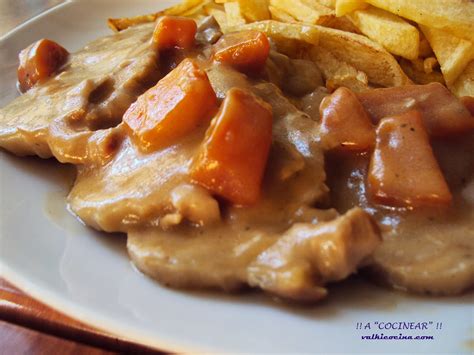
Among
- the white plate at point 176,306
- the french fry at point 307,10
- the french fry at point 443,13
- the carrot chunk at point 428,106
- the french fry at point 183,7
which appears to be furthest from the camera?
the french fry at point 183,7

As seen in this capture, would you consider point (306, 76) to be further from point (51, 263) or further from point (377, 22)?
point (51, 263)

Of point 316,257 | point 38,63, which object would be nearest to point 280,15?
point 38,63

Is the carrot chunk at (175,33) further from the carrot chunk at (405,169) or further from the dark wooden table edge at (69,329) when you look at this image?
the dark wooden table edge at (69,329)

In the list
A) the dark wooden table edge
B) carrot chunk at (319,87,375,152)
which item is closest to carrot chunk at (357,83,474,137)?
carrot chunk at (319,87,375,152)

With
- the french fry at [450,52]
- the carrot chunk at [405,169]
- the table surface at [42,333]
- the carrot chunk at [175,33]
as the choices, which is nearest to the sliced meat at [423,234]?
the carrot chunk at [405,169]

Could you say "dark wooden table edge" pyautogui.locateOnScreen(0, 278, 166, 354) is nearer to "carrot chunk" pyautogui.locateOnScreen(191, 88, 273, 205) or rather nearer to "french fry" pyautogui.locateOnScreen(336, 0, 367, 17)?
"carrot chunk" pyautogui.locateOnScreen(191, 88, 273, 205)
